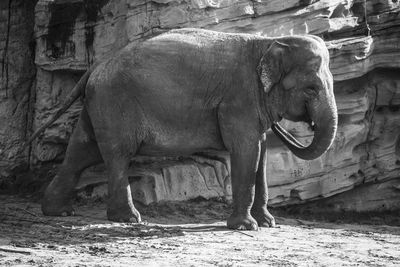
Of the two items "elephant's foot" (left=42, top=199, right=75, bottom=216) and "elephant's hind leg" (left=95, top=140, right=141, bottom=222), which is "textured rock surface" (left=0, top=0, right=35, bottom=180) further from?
"elephant's hind leg" (left=95, top=140, right=141, bottom=222)

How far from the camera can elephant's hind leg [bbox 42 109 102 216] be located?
12.4 meters

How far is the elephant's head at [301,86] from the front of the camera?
1159cm

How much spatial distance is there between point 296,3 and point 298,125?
184cm

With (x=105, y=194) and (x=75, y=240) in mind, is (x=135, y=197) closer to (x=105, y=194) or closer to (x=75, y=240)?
(x=105, y=194)

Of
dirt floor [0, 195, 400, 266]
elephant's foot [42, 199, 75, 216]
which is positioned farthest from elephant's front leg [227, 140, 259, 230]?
elephant's foot [42, 199, 75, 216]

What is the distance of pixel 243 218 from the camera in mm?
11664

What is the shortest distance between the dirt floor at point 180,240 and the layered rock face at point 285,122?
63 cm

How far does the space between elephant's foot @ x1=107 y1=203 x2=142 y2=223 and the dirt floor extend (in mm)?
136

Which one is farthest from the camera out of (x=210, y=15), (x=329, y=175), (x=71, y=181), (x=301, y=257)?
(x=329, y=175)

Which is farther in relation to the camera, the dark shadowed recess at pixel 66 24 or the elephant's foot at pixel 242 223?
the dark shadowed recess at pixel 66 24

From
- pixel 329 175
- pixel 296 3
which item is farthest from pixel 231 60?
pixel 329 175

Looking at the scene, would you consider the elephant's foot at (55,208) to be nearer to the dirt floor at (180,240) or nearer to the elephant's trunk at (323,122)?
the dirt floor at (180,240)

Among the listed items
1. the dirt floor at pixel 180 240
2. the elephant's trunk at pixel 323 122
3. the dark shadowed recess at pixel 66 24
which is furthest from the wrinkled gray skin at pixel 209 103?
the dark shadowed recess at pixel 66 24

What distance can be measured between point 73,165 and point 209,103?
2.09m
